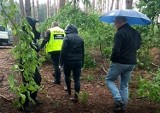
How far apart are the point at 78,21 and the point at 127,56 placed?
17.5ft

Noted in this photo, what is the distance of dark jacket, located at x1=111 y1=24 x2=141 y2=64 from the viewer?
20.9 ft

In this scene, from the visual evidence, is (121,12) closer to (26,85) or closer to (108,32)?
(26,85)

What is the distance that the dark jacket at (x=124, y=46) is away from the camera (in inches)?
251

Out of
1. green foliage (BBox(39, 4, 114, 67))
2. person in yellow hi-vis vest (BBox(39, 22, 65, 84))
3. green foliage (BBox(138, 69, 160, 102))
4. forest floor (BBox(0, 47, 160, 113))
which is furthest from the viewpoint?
green foliage (BBox(39, 4, 114, 67))

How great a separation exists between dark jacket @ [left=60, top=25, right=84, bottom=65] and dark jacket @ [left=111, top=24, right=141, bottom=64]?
3.88 feet

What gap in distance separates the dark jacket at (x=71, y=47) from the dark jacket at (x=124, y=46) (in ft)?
3.88

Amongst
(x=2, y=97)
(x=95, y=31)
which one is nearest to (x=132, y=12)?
(x=2, y=97)

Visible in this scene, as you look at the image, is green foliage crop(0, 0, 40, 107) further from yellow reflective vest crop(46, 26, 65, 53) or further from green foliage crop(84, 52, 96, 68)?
green foliage crop(84, 52, 96, 68)

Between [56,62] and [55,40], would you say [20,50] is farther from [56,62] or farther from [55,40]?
[56,62]

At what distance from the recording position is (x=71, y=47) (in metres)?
7.39

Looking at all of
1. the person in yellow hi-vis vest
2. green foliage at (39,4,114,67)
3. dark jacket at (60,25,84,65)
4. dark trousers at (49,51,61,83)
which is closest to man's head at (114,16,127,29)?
dark jacket at (60,25,84,65)

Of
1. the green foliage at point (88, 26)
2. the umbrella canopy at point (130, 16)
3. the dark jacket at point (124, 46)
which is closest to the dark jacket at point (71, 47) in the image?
the umbrella canopy at point (130, 16)

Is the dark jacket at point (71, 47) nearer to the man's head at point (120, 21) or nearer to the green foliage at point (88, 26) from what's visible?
the man's head at point (120, 21)

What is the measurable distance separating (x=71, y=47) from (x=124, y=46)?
1441 millimetres
